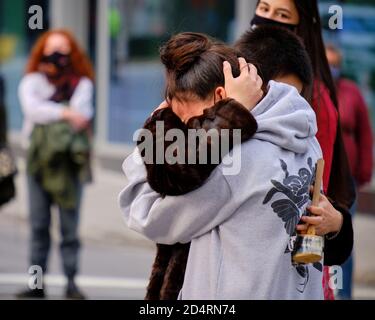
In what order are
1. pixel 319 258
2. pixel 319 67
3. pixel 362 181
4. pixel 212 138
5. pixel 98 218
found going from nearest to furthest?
pixel 212 138
pixel 319 258
pixel 319 67
pixel 362 181
pixel 98 218

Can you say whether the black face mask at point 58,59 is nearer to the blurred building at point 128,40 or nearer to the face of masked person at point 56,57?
the face of masked person at point 56,57

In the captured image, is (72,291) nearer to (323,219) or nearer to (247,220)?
(323,219)

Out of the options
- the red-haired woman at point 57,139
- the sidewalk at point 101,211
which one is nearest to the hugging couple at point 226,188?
the red-haired woman at point 57,139

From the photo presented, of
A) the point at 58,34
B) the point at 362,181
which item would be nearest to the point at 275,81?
the point at 362,181

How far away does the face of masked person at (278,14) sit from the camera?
3848mm

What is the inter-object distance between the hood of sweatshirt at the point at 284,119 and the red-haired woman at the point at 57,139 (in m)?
4.35

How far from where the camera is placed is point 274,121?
118 inches

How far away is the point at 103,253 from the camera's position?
9250 millimetres

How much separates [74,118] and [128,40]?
478 cm

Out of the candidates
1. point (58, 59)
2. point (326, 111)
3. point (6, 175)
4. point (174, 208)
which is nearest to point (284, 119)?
point (174, 208)

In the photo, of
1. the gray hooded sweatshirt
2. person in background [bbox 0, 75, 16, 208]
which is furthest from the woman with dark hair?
person in background [bbox 0, 75, 16, 208]

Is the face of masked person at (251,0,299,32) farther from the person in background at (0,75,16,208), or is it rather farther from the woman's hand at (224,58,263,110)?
the person in background at (0,75,16,208)

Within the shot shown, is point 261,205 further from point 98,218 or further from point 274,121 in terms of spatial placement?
point 98,218
